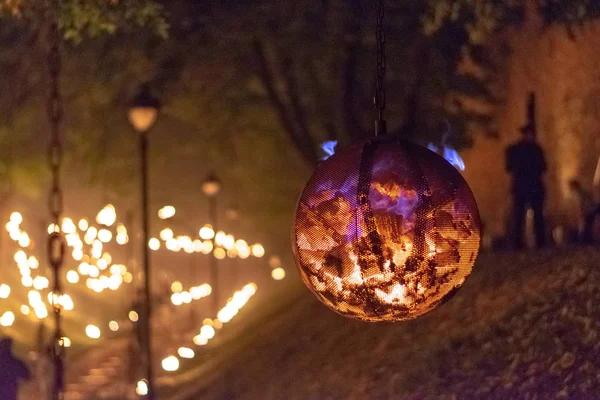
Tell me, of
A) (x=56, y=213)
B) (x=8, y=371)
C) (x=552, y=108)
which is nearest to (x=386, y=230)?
(x=56, y=213)

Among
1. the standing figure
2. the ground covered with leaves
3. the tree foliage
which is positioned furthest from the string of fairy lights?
the standing figure

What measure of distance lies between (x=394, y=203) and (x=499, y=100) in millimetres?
11111

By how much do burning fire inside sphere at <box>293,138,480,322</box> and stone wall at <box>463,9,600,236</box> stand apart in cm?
1003

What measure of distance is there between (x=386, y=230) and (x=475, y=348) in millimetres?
6542

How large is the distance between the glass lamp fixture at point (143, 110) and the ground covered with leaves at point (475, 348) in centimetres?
443

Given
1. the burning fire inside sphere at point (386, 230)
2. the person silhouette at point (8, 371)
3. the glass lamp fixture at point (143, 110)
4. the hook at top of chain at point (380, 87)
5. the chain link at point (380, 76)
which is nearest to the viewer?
the burning fire inside sphere at point (386, 230)

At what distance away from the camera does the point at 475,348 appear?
1038 centimetres

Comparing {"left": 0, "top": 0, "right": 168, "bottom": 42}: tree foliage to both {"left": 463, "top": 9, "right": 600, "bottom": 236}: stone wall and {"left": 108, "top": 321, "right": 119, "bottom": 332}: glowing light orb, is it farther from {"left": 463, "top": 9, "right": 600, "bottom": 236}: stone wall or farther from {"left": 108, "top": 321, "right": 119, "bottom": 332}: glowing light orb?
{"left": 108, "top": 321, "right": 119, "bottom": 332}: glowing light orb

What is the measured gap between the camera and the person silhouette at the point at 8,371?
9.50 metres

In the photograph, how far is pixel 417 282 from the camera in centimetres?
437

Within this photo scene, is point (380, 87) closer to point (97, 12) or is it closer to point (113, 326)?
point (97, 12)

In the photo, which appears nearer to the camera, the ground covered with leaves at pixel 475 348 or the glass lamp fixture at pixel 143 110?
the ground covered with leaves at pixel 475 348

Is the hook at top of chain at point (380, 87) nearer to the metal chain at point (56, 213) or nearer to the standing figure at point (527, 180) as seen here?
the metal chain at point (56, 213)

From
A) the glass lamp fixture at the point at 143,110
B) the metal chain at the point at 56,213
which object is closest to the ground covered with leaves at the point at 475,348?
the glass lamp fixture at the point at 143,110
